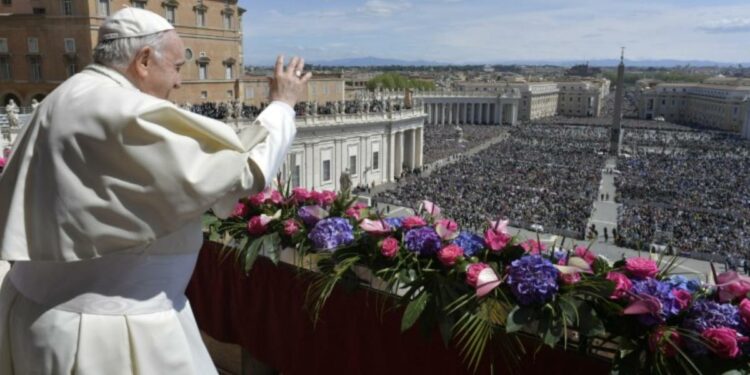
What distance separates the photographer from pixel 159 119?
6.19ft

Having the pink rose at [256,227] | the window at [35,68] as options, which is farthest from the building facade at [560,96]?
the pink rose at [256,227]

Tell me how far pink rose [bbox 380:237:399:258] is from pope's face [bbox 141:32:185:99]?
162 centimetres

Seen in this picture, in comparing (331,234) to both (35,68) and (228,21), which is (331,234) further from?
(228,21)

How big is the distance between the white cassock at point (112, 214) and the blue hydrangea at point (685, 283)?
208cm

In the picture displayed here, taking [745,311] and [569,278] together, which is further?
[569,278]

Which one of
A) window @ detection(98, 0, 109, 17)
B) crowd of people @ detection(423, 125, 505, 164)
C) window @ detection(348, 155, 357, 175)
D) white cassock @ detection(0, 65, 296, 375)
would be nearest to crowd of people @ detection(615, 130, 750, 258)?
white cassock @ detection(0, 65, 296, 375)

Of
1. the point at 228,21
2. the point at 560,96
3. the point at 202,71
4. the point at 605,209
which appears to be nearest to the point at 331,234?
the point at 605,209

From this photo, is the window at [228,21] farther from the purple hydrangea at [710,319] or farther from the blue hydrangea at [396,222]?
the purple hydrangea at [710,319]

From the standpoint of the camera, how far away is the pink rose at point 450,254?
3.20m

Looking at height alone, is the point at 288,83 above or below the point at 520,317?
above

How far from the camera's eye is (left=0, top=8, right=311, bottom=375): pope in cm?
189

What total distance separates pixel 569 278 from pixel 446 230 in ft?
2.60

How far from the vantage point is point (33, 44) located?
93.7ft

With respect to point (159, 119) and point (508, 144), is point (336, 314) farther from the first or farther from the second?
point (508, 144)
